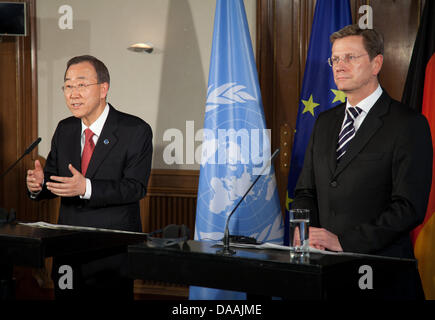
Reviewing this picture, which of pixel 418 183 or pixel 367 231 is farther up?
pixel 418 183

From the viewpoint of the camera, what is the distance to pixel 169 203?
4684 millimetres

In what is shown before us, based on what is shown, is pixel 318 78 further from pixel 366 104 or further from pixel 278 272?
pixel 278 272

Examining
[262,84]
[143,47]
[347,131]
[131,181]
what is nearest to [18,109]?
[143,47]

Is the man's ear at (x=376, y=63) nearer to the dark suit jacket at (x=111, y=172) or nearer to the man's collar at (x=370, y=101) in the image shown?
the man's collar at (x=370, y=101)

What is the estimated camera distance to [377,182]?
235 centimetres

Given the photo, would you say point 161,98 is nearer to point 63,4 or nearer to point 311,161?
point 63,4

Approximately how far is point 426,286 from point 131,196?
1907 millimetres

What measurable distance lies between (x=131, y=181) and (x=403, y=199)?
137 cm

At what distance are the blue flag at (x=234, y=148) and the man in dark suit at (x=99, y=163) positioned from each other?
0.83 metres

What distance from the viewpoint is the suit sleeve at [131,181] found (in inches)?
107

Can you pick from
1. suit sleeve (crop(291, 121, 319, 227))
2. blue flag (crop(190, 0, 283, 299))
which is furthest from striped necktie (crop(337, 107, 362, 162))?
blue flag (crop(190, 0, 283, 299))

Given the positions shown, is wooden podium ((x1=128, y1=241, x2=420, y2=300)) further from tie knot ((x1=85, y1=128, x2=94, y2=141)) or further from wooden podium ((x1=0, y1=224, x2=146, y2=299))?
tie knot ((x1=85, y1=128, x2=94, y2=141))
